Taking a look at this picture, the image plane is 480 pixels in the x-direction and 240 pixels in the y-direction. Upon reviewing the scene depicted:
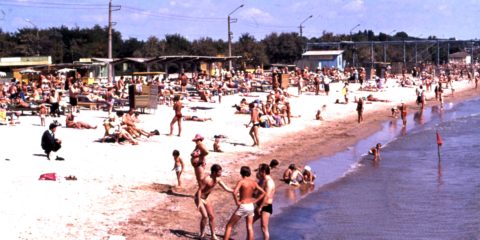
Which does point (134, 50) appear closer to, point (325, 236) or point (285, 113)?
point (285, 113)

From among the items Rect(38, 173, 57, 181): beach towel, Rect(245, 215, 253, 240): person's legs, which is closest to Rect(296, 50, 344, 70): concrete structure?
Rect(38, 173, 57, 181): beach towel

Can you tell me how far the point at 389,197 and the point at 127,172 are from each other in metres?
6.05

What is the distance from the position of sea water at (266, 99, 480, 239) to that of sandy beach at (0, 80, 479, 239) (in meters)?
1.26

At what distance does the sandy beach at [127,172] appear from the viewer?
1090 centimetres

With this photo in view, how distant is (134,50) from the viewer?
8162cm

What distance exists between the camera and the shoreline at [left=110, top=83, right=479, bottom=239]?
36.6 feet

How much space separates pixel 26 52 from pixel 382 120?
5152cm

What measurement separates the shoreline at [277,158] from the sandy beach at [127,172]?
0.07 ft

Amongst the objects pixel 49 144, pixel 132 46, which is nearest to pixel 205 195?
pixel 49 144

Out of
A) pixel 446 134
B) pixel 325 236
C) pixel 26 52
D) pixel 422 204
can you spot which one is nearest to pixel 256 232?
pixel 325 236

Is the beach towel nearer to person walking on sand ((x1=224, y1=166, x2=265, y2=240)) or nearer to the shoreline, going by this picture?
the shoreline

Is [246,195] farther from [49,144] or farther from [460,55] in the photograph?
[460,55]

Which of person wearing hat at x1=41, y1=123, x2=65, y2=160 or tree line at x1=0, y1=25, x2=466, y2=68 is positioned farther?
tree line at x1=0, y1=25, x2=466, y2=68

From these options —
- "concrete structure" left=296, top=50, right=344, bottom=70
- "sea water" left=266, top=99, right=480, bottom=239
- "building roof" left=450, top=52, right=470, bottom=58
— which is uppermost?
"building roof" left=450, top=52, right=470, bottom=58
